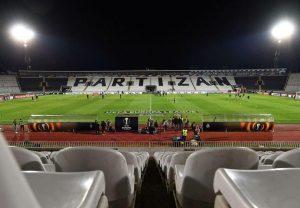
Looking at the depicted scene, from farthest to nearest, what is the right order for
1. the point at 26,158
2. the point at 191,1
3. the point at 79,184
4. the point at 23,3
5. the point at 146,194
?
the point at 191,1, the point at 23,3, the point at 146,194, the point at 26,158, the point at 79,184

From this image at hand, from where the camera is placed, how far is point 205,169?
3082mm

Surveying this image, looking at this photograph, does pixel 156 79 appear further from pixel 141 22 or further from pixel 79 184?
pixel 79 184

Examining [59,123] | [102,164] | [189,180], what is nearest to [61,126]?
[59,123]

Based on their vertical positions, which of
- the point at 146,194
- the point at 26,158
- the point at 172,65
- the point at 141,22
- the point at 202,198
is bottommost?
the point at 146,194

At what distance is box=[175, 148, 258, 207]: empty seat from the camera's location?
306 cm

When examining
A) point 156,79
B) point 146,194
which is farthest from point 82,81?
point 146,194

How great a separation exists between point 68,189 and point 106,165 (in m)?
1.72

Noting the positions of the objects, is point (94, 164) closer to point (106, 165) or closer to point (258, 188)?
point (106, 165)

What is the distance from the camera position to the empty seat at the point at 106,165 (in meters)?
2.97

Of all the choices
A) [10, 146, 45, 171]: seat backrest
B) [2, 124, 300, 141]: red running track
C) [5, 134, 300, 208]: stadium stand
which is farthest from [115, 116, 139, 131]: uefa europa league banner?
[10, 146, 45, 171]: seat backrest

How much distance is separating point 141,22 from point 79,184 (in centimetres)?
9619

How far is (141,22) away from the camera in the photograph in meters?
94.9

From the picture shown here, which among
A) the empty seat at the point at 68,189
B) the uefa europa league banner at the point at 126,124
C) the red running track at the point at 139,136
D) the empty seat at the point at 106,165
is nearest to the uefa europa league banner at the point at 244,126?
the red running track at the point at 139,136

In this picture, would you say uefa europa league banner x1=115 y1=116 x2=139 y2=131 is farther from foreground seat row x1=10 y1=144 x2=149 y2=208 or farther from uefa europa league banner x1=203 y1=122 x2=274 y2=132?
foreground seat row x1=10 y1=144 x2=149 y2=208
